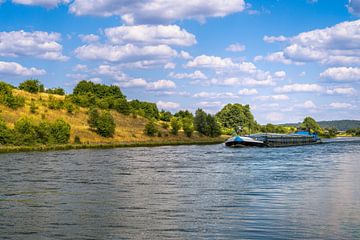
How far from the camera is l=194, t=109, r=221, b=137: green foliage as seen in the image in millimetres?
186750

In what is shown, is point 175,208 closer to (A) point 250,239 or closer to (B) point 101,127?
(A) point 250,239

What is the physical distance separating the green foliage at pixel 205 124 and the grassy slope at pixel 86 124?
4560 mm

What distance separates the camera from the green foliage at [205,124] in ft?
613

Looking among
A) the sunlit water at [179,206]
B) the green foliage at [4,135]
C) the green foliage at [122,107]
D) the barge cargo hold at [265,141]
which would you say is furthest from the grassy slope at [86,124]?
the sunlit water at [179,206]

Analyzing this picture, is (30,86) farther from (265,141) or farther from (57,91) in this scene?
(265,141)

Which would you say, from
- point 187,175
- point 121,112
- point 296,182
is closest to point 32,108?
point 121,112

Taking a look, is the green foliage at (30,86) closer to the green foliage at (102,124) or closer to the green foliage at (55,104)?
the green foliage at (55,104)

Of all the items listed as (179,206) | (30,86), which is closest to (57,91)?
(30,86)

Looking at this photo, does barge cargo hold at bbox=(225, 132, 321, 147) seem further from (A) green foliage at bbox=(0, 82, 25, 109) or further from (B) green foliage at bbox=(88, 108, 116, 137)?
(A) green foliage at bbox=(0, 82, 25, 109)

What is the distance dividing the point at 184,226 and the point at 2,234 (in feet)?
27.1

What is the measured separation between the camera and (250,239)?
67.3 ft

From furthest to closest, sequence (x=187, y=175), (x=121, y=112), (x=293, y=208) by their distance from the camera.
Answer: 1. (x=121, y=112)
2. (x=187, y=175)
3. (x=293, y=208)

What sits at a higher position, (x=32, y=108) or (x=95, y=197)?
(x=32, y=108)

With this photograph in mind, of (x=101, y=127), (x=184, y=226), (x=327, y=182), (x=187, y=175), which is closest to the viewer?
(x=184, y=226)
